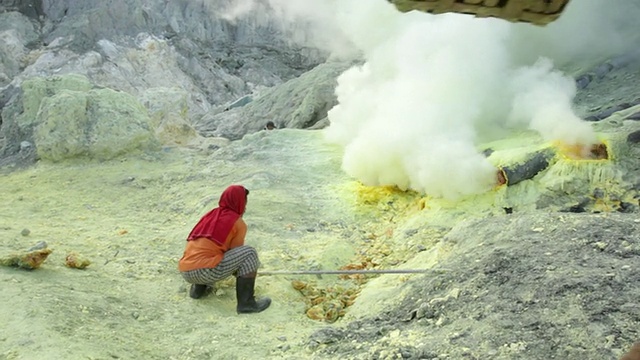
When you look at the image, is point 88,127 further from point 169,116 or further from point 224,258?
point 224,258

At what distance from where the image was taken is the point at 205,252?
375 centimetres

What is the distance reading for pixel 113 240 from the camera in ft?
16.3

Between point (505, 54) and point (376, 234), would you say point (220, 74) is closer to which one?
point (505, 54)

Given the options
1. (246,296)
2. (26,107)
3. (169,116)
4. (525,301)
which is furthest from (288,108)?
(525,301)

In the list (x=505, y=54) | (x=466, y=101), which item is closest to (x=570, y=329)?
(x=466, y=101)

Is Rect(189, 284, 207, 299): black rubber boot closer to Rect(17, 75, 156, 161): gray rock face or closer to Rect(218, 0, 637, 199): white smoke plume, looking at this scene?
Rect(218, 0, 637, 199): white smoke plume

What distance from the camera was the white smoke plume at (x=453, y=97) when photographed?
19.4 feet

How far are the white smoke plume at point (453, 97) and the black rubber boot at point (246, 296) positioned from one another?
2.56m

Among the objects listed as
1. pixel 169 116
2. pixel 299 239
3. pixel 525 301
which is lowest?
pixel 299 239

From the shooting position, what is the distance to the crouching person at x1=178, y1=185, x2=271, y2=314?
3.75 meters

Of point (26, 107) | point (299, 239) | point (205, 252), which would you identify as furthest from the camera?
point (26, 107)

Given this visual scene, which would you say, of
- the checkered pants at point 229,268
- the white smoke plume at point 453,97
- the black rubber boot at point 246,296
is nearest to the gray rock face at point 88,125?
the white smoke plume at point 453,97

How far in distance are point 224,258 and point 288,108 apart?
1003 cm

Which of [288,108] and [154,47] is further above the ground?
[154,47]
